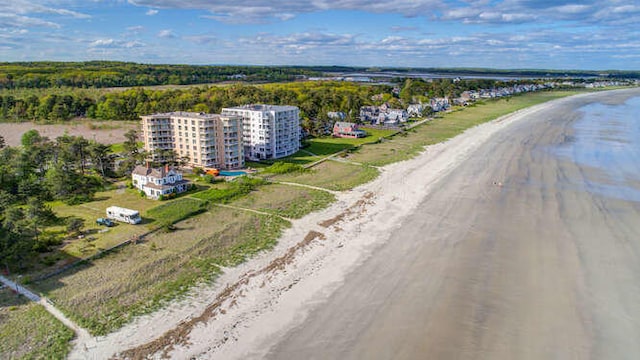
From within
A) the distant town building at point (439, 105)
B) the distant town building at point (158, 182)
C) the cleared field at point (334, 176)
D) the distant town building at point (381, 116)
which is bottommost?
the cleared field at point (334, 176)

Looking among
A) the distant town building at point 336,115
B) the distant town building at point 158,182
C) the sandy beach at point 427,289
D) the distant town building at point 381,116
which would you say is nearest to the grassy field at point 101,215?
the distant town building at point 158,182

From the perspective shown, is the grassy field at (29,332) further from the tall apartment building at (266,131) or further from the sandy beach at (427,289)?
the tall apartment building at (266,131)

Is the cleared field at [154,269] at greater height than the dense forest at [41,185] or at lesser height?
lesser

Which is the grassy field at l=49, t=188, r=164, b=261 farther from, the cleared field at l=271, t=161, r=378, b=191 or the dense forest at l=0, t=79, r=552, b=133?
the dense forest at l=0, t=79, r=552, b=133

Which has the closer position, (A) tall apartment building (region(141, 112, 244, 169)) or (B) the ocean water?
(B) the ocean water

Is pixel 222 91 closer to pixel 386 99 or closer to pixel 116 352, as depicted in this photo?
pixel 386 99

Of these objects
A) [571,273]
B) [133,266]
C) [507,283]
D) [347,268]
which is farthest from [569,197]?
[133,266]

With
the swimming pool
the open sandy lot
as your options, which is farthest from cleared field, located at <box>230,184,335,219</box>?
the open sandy lot
